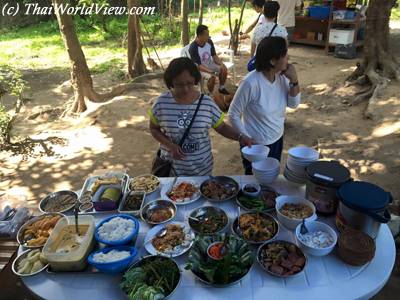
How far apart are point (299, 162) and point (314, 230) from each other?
55 cm

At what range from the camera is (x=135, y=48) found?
9523 mm

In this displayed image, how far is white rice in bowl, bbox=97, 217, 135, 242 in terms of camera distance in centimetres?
210

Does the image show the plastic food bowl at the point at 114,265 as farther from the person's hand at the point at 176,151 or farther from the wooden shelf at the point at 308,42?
the wooden shelf at the point at 308,42

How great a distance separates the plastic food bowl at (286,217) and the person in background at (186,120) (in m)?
0.60

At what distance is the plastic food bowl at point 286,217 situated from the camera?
214 centimetres

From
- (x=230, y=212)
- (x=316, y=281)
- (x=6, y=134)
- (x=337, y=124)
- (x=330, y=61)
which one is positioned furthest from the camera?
(x=330, y=61)

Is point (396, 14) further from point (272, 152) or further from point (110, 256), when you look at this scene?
point (110, 256)

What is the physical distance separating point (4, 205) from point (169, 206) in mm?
1421

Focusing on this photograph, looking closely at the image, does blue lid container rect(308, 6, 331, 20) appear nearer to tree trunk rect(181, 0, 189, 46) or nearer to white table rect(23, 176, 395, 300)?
tree trunk rect(181, 0, 189, 46)

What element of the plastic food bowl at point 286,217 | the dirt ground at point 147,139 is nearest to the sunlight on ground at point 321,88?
the dirt ground at point 147,139

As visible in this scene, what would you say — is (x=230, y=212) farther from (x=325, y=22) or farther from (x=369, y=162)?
(x=325, y=22)

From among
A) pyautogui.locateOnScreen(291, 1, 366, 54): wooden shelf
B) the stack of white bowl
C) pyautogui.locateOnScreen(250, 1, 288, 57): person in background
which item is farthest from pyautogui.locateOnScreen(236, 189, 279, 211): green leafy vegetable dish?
pyautogui.locateOnScreen(291, 1, 366, 54): wooden shelf

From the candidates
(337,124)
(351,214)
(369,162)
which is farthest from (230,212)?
(337,124)

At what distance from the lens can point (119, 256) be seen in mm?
1950
